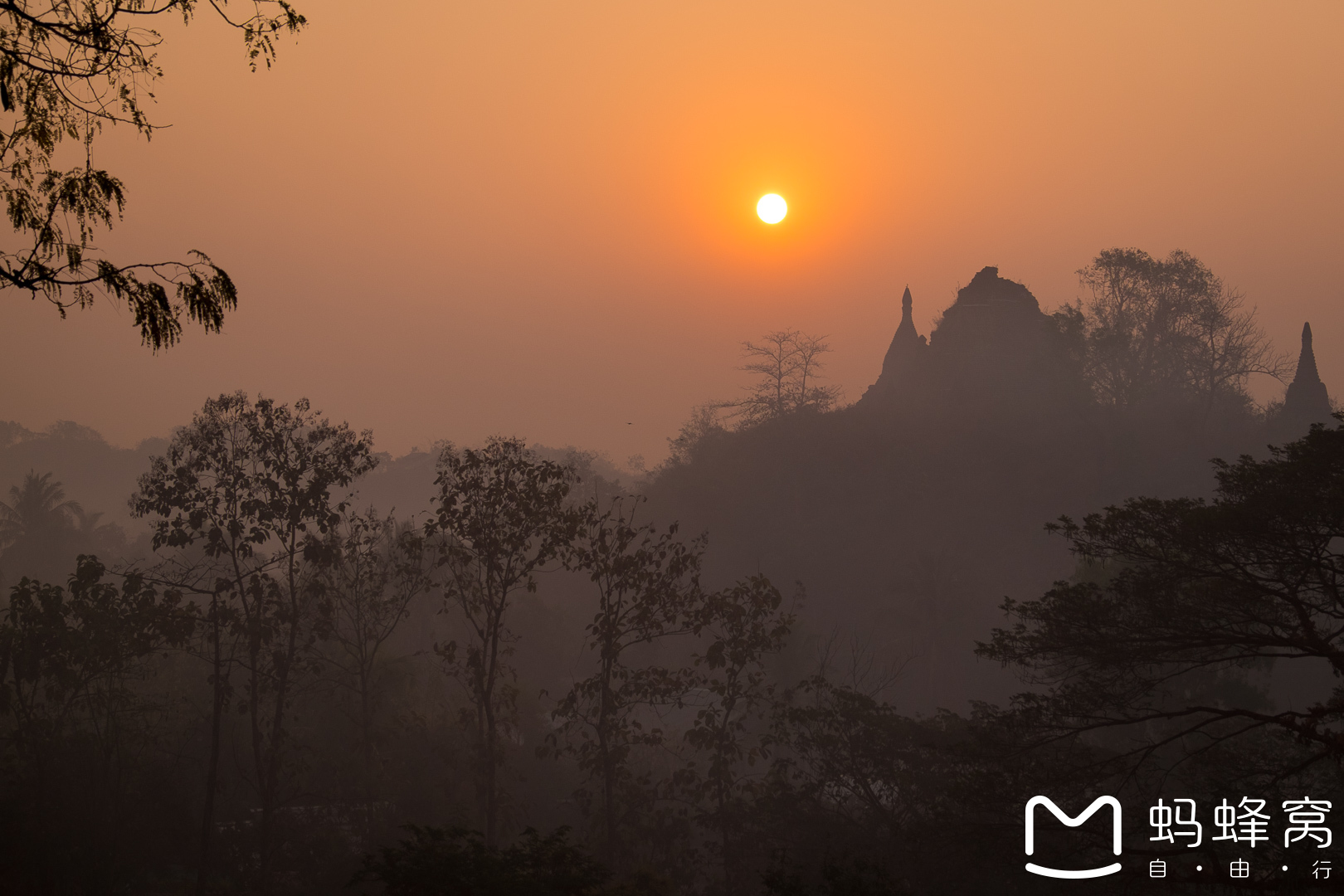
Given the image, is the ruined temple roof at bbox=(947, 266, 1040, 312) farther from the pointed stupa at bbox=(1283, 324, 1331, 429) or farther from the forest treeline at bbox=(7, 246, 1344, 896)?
the forest treeline at bbox=(7, 246, 1344, 896)

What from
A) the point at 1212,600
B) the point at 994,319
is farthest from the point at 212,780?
the point at 994,319

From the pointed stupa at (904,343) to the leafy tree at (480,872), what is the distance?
56.5 metres

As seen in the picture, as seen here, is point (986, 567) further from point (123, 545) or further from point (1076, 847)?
point (123, 545)

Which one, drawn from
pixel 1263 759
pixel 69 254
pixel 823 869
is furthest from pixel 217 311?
pixel 1263 759

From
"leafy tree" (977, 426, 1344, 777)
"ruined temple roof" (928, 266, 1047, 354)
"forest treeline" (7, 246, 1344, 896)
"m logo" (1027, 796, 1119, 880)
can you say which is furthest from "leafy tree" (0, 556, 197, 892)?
"ruined temple roof" (928, 266, 1047, 354)

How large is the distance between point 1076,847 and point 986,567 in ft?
144

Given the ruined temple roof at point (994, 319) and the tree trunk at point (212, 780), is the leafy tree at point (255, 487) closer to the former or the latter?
the tree trunk at point (212, 780)

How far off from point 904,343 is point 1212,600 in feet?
178

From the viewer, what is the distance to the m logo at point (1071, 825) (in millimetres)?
11969

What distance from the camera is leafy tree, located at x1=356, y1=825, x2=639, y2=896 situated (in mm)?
10766

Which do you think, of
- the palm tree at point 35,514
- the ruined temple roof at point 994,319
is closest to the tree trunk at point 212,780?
the ruined temple roof at point 994,319

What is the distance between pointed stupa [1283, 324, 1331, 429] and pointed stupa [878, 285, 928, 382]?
2347 centimetres

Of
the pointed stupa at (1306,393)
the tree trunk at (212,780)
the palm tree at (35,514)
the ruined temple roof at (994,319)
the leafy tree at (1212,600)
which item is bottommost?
the tree trunk at (212,780)

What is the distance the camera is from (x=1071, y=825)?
12.6 meters
